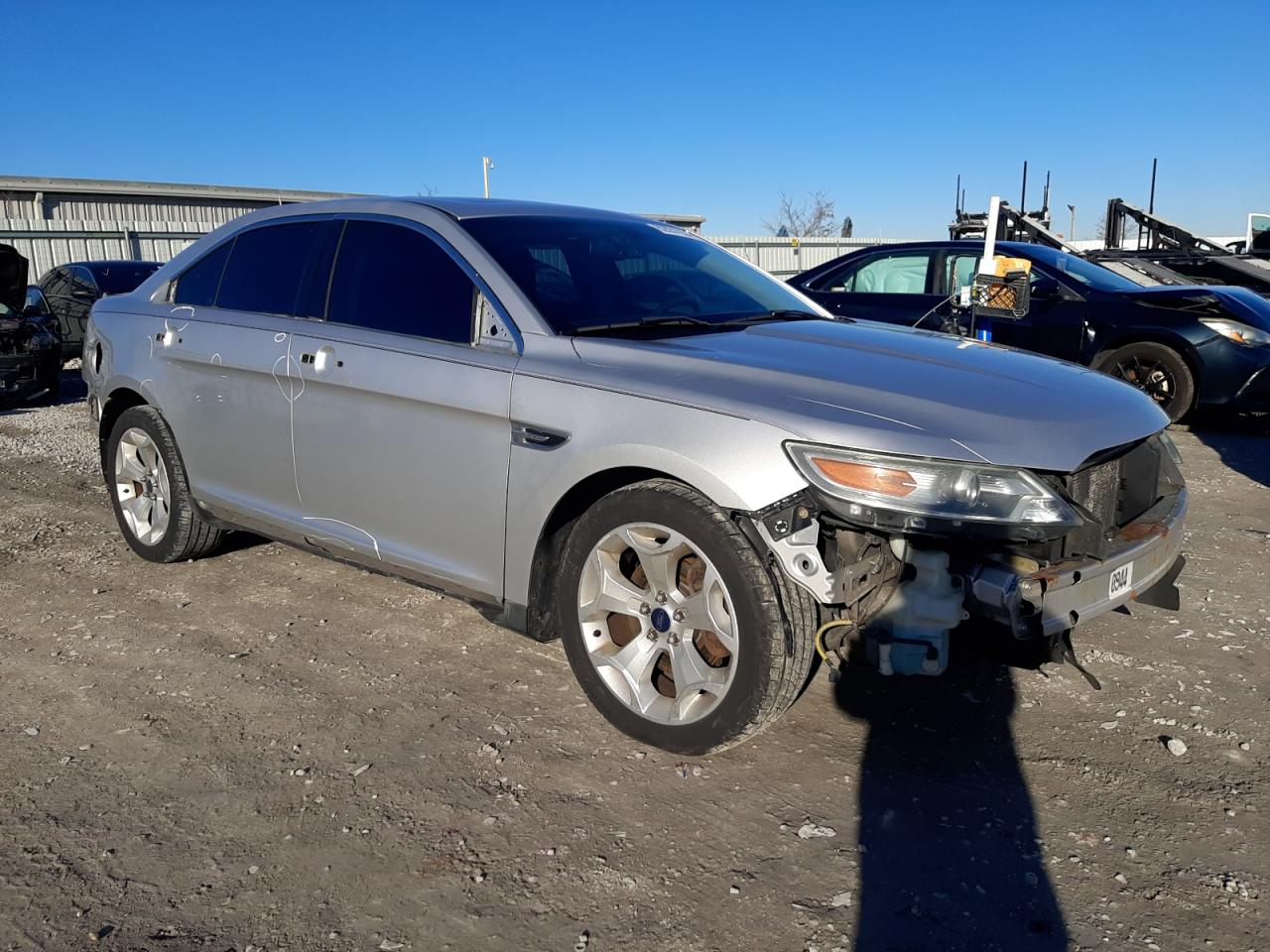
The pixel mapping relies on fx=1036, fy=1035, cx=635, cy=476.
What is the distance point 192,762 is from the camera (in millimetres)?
3168

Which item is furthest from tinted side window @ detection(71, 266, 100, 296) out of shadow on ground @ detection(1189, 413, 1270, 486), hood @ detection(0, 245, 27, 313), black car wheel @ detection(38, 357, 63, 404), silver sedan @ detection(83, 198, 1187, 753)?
shadow on ground @ detection(1189, 413, 1270, 486)

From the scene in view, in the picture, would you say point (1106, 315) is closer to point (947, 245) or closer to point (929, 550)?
point (947, 245)

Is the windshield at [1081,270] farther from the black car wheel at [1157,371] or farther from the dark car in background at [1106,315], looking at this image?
the black car wheel at [1157,371]

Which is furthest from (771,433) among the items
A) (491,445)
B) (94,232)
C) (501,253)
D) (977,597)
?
(94,232)

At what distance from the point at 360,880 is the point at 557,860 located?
1.61 ft

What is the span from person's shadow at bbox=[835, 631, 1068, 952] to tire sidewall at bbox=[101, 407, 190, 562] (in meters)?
3.13

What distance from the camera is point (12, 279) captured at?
10.5 m

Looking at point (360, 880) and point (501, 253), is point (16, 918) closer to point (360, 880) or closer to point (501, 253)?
point (360, 880)

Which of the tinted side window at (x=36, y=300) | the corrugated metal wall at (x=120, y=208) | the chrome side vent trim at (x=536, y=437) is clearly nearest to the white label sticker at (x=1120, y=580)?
the chrome side vent trim at (x=536, y=437)

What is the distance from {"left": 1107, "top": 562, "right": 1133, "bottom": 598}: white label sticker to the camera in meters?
3.03

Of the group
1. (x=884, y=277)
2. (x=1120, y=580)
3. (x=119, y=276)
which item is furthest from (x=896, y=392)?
(x=119, y=276)

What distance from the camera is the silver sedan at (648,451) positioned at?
2773 mm

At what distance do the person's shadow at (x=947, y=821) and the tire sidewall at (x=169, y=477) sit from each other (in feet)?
10.3

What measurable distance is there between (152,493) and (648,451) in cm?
315
